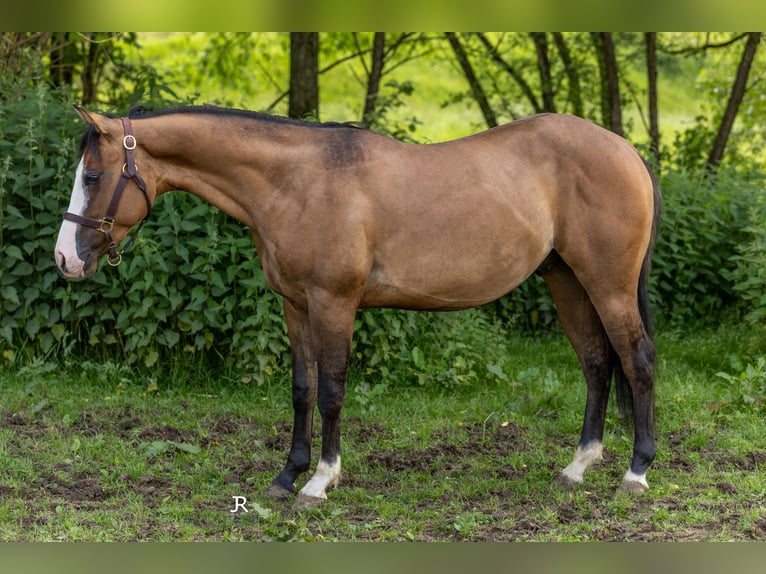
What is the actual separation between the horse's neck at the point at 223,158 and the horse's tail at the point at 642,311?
1.95 metres

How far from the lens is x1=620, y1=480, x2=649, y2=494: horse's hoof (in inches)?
194

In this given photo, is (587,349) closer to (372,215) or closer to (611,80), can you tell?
(372,215)

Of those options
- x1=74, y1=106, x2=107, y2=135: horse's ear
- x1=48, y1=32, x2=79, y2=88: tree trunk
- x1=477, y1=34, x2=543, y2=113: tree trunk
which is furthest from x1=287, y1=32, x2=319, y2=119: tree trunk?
x1=74, y1=106, x2=107, y2=135: horse's ear

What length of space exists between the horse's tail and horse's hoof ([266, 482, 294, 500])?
6.26 feet

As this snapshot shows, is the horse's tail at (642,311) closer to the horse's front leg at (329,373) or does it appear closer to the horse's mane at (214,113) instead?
the horse's front leg at (329,373)

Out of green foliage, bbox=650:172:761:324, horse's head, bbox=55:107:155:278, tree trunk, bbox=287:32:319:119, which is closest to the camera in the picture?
horse's head, bbox=55:107:155:278

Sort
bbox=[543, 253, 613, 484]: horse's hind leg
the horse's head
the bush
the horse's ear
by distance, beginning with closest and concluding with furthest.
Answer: the horse's ear, the horse's head, bbox=[543, 253, 613, 484]: horse's hind leg, the bush

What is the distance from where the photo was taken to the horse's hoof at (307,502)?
15.4ft

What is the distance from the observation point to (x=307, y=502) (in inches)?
186

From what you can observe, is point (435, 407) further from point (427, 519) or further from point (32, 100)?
point (32, 100)

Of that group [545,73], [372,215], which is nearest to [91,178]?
[372,215]

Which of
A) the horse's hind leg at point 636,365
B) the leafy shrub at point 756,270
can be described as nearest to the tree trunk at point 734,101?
the leafy shrub at point 756,270

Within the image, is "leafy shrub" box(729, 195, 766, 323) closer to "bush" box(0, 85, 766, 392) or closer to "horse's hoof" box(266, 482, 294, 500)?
"bush" box(0, 85, 766, 392)

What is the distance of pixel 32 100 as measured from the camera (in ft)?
22.4
